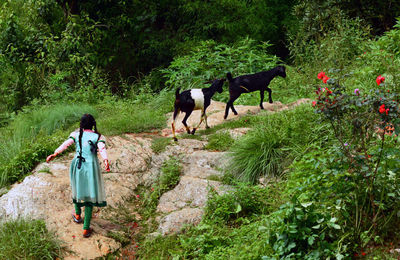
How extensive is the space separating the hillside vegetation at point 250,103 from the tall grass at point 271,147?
0.06 ft

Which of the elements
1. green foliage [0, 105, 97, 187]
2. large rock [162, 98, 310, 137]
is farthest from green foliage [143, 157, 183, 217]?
green foliage [0, 105, 97, 187]

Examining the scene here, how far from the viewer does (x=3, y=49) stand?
1166cm

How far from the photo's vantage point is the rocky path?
5.03 meters

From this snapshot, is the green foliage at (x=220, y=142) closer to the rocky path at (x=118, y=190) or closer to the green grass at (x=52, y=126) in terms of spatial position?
the rocky path at (x=118, y=190)

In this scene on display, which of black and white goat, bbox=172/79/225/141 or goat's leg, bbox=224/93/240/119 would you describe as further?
goat's leg, bbox=224/93/240/119

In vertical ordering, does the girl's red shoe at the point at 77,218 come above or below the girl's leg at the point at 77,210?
below

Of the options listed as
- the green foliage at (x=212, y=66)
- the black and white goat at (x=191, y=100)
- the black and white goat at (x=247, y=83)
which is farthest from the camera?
the green foliage at (x=212, y=66)

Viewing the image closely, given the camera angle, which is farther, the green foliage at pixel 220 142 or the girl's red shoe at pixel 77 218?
the green foliage at pixel 220 142

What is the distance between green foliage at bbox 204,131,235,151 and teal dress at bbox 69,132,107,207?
94.1 inches

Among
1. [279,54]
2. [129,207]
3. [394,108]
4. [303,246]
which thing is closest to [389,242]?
[303,246]

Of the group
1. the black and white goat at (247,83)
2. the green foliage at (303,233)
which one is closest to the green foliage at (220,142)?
the black and white goat at (247,83)

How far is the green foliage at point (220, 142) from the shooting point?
6.93m

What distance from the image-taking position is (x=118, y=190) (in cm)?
594

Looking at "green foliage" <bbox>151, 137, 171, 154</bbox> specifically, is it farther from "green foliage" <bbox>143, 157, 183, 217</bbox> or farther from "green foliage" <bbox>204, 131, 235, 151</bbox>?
"green foliage" <bbox>204, 131, 235, 151</bbox>
